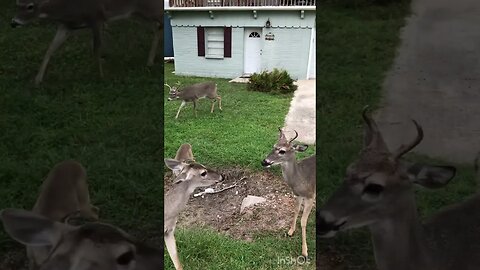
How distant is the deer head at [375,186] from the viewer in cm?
224

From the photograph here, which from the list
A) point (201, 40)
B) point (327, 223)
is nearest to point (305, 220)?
point (327, 223)

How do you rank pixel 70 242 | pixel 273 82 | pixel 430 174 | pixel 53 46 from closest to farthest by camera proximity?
1. pixel 70 242
2. pixel 430 174
3. pixel 53 46
4. pixel 273 82

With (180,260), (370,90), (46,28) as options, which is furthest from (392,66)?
(46,28)

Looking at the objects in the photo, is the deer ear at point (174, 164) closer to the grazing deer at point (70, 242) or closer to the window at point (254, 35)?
the grazing deer at point (70, 242)

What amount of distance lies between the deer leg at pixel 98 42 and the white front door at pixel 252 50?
0.61 meters

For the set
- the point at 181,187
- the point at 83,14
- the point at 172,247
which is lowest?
the point at 172,247

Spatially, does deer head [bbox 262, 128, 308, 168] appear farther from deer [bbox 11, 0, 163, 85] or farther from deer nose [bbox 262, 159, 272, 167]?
deer [bbox 11, 0, 163, 85]

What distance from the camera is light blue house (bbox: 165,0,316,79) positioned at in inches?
96.3

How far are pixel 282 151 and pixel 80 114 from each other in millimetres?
856

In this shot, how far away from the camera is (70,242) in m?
2.15

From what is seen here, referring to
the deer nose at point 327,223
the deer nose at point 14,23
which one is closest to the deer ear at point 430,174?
the deer nose at point 327,223

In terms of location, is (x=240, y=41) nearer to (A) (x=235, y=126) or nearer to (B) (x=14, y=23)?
(A) (x=235, y=126)

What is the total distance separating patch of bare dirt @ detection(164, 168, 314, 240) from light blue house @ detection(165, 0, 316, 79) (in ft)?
1.51

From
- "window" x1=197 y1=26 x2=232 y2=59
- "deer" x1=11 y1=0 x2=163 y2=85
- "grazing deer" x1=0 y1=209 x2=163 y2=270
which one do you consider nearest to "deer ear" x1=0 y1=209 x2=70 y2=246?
"grazing deer" x1=0 y1=209 x2=163 y2=270
